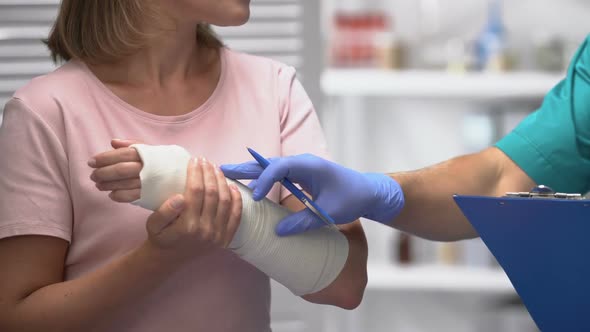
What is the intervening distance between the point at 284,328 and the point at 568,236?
0.92 m

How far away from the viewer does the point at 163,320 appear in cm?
105

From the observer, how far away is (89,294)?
978 millimetres

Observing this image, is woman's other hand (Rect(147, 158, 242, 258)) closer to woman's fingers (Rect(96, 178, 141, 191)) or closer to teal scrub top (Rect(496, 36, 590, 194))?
woman's fingers (Rect(96, 178, 141, 191))

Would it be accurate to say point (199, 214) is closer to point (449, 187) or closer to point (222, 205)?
point (222, 205)

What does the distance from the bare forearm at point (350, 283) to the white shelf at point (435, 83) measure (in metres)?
1.32

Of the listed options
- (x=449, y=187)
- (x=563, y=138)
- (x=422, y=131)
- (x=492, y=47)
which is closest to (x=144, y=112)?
(x=449, y=187)

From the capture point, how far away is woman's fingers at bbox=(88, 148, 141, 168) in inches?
36.7

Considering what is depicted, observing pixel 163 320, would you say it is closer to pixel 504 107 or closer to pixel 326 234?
pixel 326 234

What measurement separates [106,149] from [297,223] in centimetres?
26

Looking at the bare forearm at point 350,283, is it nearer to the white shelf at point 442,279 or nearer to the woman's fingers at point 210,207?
the woman's fingers at point 210,207

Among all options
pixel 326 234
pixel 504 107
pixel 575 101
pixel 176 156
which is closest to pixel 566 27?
pixel 504 107

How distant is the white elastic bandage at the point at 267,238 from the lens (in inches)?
36.6

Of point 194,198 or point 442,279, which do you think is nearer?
point 194,198

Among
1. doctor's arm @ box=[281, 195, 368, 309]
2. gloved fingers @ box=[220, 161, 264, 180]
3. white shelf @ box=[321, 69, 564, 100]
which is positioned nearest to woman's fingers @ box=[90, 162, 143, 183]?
gloved fingers @ box=[220, 161, 264, 180]
